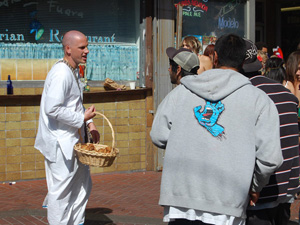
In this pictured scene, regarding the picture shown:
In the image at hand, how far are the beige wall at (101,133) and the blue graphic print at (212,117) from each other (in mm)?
5424

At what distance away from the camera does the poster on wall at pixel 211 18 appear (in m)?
9.33

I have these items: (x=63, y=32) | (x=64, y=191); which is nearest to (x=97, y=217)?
(x=64, y=191)

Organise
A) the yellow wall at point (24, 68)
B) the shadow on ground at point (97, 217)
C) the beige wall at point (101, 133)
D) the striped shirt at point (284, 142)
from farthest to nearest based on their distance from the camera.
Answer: the yellow wall at point (24, 68) → the beige wall at point (101, 133) → the shadow on ground at point (97, 217) → the striped shirt at point (284, 142)

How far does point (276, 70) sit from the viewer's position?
752 centimetres

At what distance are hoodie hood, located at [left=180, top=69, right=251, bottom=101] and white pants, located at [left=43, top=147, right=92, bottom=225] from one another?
2034 millimetres

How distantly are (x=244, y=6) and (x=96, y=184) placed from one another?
4645 millimetres

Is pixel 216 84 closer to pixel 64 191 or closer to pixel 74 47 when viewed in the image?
pixel 74 47

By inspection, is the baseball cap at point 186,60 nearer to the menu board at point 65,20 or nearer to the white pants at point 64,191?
the white pants at point 64,191

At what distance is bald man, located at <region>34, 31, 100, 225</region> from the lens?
4.78 m

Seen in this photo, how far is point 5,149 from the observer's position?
8086 millimetres

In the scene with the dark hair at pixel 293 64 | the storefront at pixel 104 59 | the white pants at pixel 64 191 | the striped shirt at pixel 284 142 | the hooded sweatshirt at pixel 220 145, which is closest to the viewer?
the hooded sweatshirt at pixel 220 145

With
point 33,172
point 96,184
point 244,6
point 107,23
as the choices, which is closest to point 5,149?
point 33,172

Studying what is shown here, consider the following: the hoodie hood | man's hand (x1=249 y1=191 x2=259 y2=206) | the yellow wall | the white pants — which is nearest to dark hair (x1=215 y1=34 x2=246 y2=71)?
the hoodie hood

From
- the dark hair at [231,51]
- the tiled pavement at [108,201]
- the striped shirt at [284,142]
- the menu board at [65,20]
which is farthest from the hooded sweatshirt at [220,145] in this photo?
the menu board at [65,20]
